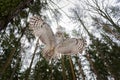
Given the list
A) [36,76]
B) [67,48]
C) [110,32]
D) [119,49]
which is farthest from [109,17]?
[67,48]

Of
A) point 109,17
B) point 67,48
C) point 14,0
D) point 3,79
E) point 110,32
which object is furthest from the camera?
point 110,32

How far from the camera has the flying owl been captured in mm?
3502

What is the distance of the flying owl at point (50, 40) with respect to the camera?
3502mm

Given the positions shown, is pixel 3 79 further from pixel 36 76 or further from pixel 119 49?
pixel 119 49

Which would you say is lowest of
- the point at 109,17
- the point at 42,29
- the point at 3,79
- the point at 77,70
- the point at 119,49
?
the point at 77,70

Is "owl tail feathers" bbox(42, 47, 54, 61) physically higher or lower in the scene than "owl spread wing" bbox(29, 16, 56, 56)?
lower

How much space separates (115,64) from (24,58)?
30.4 ft

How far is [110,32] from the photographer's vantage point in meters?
17.0

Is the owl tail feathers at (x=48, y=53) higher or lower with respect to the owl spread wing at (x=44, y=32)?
lower

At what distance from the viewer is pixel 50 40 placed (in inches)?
142

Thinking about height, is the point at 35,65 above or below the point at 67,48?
below

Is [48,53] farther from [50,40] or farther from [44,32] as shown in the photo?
[44,32]

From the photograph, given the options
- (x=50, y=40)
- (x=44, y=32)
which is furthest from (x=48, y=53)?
(x=44, y=32)

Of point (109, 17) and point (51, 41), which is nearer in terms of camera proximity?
point (51, 41)
